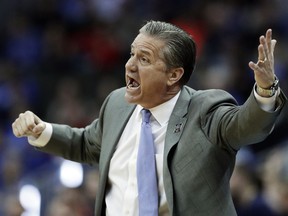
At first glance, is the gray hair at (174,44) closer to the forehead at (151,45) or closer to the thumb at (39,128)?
the forehead at (151,45)

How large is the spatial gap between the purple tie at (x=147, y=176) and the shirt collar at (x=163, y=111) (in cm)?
7

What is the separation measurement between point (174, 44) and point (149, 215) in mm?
814

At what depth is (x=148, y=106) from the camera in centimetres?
391

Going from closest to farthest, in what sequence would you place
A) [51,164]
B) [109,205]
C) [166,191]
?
[166,191] < [109,205] < [51,164]

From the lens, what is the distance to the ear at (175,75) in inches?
151

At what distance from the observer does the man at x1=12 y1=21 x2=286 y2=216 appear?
3.40 meters

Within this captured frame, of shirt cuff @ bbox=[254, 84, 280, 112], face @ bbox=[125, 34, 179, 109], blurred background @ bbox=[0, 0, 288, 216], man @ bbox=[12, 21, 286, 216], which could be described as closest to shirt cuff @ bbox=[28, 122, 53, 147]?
man @ bbox=[12, 21, 286, 216]

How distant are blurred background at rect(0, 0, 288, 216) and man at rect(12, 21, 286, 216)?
2.27 meters

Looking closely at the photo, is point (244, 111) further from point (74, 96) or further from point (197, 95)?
point (74, 96)

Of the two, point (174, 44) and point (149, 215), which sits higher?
point (174, 44)

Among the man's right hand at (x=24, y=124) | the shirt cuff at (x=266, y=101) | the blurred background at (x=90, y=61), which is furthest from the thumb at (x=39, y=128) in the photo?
the blurred background at (x=90, y=61)

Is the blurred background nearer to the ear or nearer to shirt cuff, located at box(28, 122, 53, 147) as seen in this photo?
shirt cuff, located at box(28, 122, 53, 147)

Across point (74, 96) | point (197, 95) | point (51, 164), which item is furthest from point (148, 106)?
point (74, 96)

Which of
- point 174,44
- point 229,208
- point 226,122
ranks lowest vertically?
point 229,208
